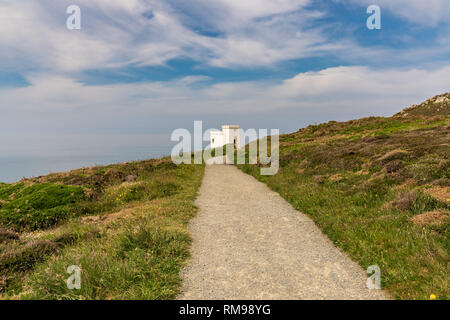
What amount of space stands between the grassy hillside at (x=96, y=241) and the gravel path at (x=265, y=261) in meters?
0.65

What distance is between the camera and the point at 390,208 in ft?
28.6

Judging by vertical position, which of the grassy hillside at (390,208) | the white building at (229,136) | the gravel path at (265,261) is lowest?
the gravel path at (265,261)

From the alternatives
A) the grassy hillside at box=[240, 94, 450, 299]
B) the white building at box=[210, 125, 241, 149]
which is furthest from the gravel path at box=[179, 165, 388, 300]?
the white building at box=[210, 125, 241, 149]

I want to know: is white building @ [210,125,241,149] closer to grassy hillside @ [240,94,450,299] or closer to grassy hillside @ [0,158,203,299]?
grassy hillside @ [240,94,450,299]

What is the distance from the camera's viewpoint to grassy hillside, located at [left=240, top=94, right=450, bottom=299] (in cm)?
559

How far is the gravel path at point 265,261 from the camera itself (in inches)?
211

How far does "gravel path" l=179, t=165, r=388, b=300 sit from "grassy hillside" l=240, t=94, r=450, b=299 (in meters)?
0.58

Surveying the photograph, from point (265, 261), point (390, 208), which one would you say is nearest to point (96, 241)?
point (265, 261)

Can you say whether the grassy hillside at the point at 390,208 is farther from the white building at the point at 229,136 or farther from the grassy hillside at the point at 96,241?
the white building at the point at 229,136

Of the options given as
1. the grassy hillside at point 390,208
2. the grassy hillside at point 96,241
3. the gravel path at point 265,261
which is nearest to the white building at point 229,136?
the grassy hillside at point 390,208

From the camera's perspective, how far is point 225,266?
6.44m

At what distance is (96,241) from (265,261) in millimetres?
5124
